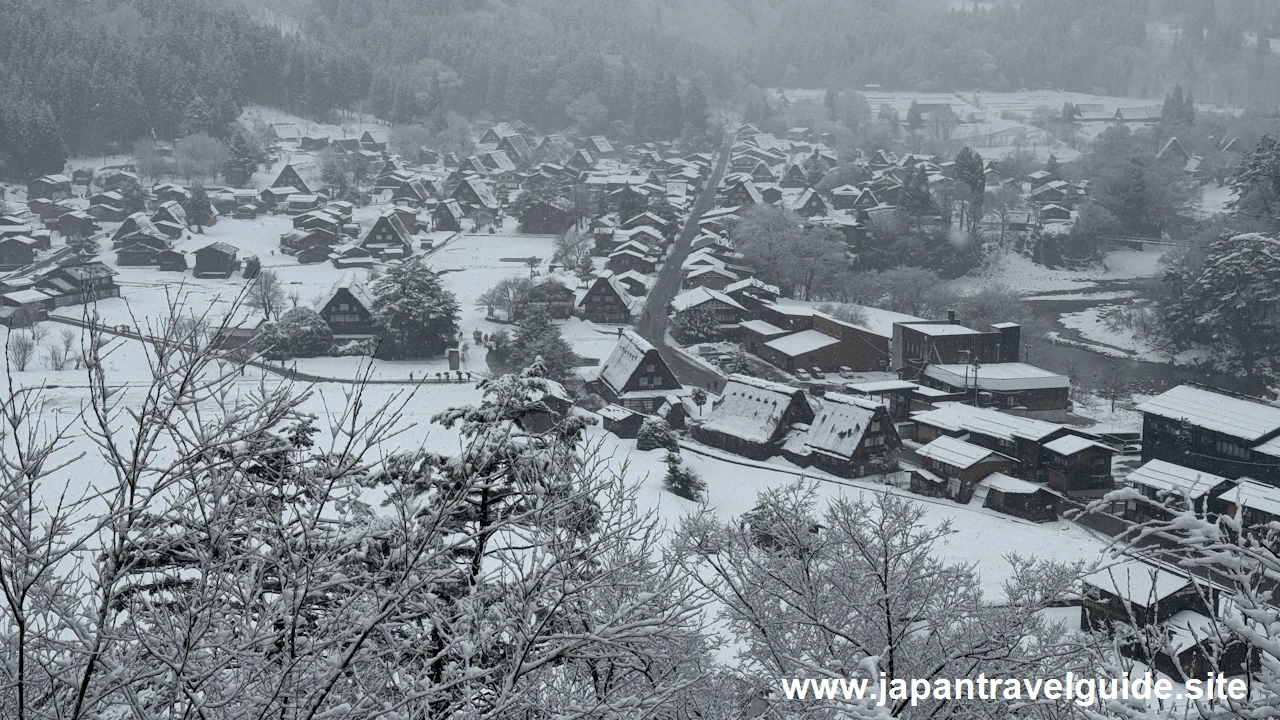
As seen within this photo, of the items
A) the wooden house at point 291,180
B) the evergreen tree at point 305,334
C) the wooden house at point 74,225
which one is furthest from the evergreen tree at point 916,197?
the wooden house at point 74,225

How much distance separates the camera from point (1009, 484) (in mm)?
13766

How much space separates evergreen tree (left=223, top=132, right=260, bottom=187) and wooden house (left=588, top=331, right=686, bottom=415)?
23.6m

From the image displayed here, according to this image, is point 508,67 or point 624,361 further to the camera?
point 508,67

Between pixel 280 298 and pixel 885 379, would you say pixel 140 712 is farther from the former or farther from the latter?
pixel 280 298

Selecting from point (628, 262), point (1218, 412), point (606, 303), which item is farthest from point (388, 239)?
point (1218, 412)

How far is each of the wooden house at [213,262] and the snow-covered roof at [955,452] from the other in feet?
63.5

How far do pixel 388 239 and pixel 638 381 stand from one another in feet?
46.3

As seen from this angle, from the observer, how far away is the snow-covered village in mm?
2314

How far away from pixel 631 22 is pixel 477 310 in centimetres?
6559

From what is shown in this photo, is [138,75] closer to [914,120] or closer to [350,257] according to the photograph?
[350,257]

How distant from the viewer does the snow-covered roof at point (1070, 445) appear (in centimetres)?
1409

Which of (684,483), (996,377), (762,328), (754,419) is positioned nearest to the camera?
(684,483)

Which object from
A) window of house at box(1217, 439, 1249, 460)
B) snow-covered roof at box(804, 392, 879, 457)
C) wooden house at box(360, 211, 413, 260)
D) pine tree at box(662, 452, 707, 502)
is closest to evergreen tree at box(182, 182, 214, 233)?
wooden house at box(360, 211, 413, 260)

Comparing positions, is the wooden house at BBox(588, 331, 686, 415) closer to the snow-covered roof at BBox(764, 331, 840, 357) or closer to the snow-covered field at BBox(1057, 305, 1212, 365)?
the snow-covered roof at BBox(764, 331, 840, 357)
